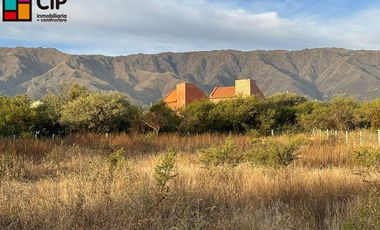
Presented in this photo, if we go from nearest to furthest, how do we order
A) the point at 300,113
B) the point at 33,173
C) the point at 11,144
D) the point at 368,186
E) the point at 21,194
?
1. the point at 21,194
2. the point at 368,186
3. the point at 33,173
4. the point at 11,144
5. the point at 300,113

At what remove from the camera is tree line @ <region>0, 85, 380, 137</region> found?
24844 mm

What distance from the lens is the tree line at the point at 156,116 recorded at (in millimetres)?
24844

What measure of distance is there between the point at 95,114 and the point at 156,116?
139 inches

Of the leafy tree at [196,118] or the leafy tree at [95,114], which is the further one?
the leafy tree at [196,118]

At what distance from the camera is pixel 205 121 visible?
30234 millimetres

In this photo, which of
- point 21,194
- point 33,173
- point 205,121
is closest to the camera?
point 21,194

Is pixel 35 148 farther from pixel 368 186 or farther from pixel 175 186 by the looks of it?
→ pixel 368 186

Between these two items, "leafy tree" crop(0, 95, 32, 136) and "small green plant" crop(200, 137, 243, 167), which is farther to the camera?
"leafy tree" crop(0, 95, 32, 136)

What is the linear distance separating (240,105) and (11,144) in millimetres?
20757

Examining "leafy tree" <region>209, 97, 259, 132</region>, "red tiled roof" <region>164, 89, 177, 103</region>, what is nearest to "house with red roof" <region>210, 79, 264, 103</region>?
"red tiled roof" <region>164, 89, 177, 103</region>

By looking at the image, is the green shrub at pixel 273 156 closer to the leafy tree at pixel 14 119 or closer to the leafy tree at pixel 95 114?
the leafy tree at pixel 14 119

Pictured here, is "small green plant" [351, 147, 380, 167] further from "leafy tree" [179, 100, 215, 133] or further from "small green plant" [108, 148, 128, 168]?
"leafy tree" [179, 100, 215, 133]

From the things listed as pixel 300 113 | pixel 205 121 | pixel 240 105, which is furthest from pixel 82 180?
pixel 300 113

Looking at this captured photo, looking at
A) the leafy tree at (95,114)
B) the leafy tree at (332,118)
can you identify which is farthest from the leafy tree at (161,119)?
the leafy tree at (332,118)
